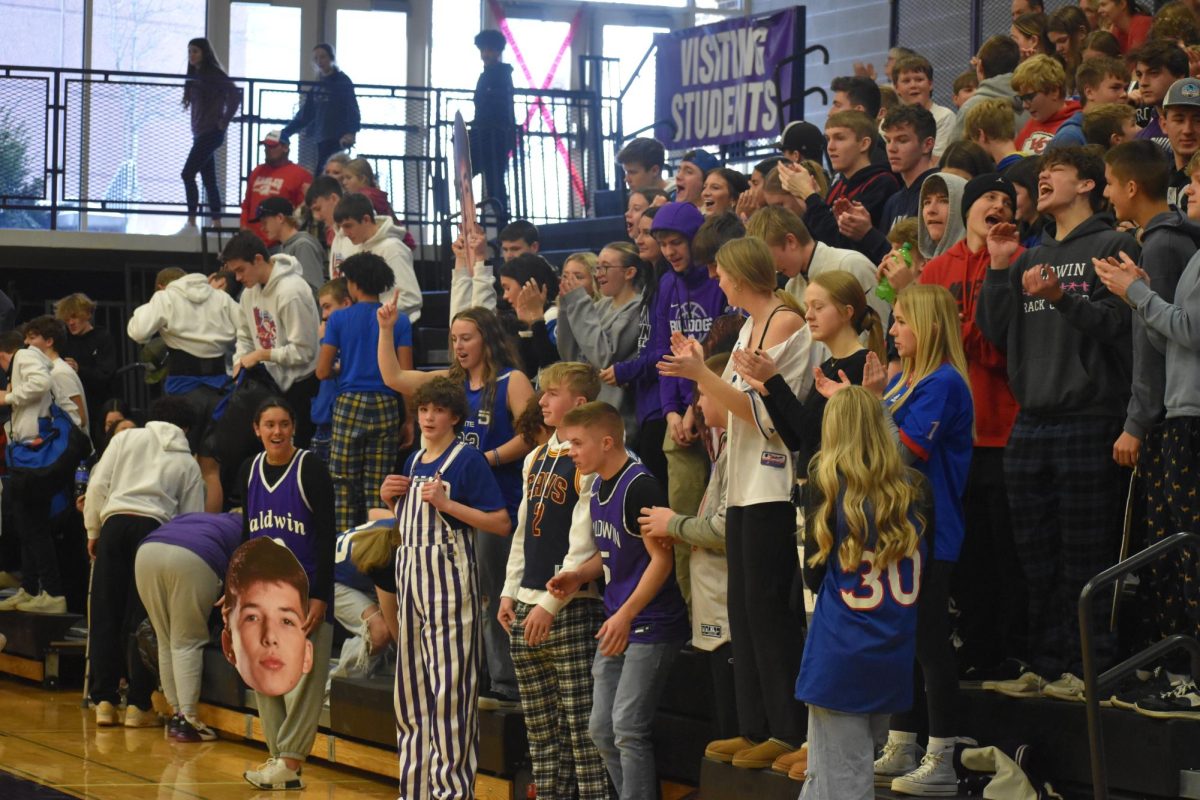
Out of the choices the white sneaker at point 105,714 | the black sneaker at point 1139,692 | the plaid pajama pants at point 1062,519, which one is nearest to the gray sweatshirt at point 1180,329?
the plaid pajama pants at point 1062,519

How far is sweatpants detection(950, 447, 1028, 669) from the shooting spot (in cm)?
542

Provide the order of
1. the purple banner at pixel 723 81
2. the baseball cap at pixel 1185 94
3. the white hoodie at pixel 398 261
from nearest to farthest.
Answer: the baseball cap at pixel 1185 94 < the white hoodie at pixel 398 261 < the purple banner at pixel 723 81

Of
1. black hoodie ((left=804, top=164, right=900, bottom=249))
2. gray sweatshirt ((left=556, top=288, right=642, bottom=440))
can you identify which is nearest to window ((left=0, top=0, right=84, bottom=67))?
gray sweatshirt ((left=556, top=288, right=642, bottom=440))

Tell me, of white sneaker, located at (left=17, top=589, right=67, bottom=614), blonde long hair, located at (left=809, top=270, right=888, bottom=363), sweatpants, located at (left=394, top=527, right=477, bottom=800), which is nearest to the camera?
blonde long hair, located at (left=809, top=270, right=888, bottom=363)

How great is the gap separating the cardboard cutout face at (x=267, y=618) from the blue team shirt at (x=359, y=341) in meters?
4.11

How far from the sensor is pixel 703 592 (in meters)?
5.81

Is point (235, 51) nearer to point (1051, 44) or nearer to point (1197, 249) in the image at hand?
point (1051, 44)

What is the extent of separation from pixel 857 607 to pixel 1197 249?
1529mm

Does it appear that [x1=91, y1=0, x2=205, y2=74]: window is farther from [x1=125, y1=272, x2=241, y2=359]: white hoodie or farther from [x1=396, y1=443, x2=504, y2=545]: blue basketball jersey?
[x1=396, y1=443, x2=504, y2=545]: blue basketball jersey

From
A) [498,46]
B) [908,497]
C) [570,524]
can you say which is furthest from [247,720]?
[498,46]

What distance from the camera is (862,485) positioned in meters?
4.63

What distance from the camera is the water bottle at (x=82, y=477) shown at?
34.0ft

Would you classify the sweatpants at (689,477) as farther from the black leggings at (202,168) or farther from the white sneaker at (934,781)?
the black leggings at (202,168)

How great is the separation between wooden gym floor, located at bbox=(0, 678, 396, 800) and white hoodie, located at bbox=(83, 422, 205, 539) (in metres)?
1.09
